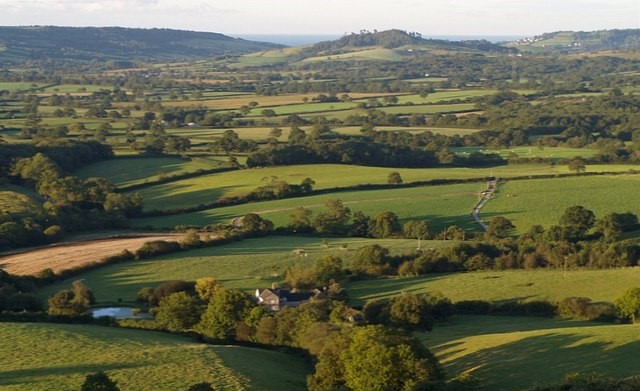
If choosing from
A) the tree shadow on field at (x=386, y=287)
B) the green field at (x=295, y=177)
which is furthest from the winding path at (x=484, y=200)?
the tree shadow on field at (x=386, y=287)

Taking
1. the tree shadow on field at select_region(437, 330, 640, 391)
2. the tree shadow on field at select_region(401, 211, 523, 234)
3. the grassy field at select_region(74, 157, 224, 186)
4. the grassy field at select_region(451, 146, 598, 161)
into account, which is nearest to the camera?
the tree shadow on field at select_region(437, 330, 640, 391)

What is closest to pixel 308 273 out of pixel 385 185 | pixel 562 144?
pixel 385 185

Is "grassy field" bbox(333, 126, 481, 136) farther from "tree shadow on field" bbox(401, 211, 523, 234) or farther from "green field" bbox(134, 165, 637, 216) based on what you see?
"tree shadow on field" bbox(401, 211, 523, 234)

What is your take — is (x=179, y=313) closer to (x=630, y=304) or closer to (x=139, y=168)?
(x=630, y=304)

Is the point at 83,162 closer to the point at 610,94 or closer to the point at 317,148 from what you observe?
the point at 317,148

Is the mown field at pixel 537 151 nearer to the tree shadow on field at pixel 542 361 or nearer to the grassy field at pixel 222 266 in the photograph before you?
the grassy field at pixel 222 266

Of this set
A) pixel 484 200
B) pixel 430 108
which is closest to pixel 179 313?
pixel 484 200

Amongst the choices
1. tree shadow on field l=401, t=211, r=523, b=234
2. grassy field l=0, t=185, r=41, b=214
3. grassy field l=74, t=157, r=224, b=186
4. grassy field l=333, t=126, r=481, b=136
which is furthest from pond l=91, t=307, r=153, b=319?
grassy field l=333, t=126, r=481, b=136
